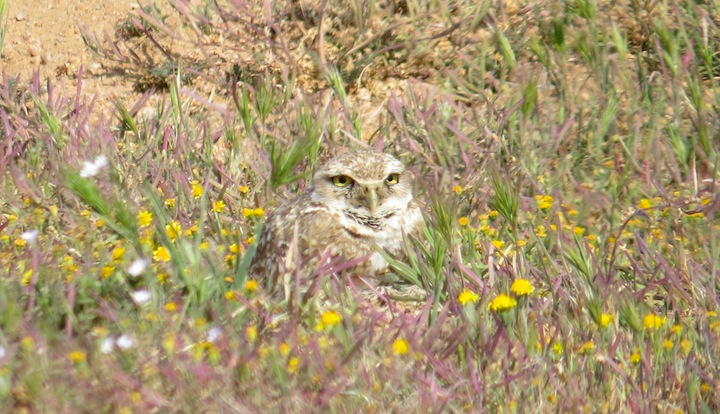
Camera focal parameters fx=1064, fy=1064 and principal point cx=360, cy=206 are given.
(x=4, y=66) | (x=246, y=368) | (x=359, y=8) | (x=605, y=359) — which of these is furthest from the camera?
(x=4, y=66)

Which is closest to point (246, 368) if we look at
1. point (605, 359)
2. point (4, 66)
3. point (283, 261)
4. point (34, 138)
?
point (283, 261)

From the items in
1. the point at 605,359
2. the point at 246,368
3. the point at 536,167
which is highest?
the point at 246,368

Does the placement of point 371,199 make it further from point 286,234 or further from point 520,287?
point 520,287

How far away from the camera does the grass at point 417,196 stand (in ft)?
7.92

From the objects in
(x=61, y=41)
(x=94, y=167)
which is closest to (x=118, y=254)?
(x=94, y=167)

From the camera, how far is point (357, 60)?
547 centimetres

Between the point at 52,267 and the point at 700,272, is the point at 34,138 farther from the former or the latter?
the point at 700,272

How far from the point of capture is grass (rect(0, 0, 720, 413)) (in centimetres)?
241

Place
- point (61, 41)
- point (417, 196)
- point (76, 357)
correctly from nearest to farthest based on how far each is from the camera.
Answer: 1. point (76, 357)
2. point (417, 196)
3. point (61, 41)

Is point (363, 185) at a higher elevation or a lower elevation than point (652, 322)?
lower

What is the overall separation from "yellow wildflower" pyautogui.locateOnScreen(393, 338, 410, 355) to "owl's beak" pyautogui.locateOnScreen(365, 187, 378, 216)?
1.23 meters

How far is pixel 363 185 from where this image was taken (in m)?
3.75

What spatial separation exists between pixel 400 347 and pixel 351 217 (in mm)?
1304

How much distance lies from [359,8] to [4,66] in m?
2.00
